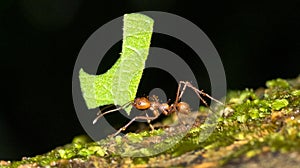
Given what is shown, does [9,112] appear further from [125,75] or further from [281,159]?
[281,159]

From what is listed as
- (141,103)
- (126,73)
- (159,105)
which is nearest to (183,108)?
(159,105)

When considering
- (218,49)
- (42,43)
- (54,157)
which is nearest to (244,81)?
(218,49)

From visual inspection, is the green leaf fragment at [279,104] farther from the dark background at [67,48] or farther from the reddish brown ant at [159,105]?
the dark background at [67,48]

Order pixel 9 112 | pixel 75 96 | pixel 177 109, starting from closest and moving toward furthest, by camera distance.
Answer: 1. pixel 177 109
2. pixel 75 96
3. pixel 9 112

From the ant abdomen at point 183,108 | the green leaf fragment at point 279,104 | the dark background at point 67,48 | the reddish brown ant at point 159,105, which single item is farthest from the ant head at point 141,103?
the dark background at point 67,48

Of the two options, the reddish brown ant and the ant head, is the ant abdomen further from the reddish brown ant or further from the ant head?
the ant head
